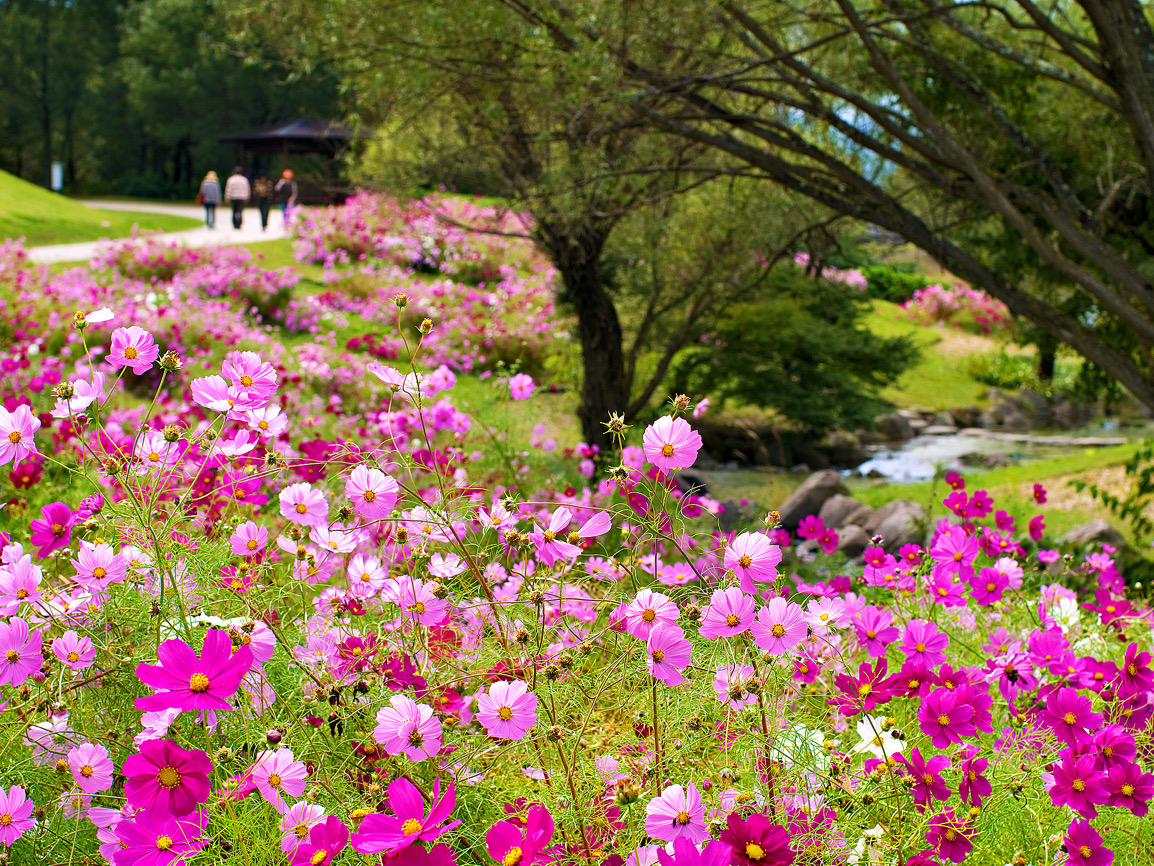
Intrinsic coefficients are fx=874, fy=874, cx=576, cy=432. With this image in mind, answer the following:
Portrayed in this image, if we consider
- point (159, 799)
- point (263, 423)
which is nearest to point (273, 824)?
point (159, 799)

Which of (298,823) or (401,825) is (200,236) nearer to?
(298,823)

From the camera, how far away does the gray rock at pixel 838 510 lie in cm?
660

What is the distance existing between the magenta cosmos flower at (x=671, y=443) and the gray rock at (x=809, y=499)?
5.67 metres

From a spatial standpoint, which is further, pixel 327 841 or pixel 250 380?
pixel 250 380

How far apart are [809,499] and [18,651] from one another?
20.9 feet

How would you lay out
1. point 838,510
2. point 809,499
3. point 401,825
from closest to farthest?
point 401,825 < point 838,510 < point 809,499

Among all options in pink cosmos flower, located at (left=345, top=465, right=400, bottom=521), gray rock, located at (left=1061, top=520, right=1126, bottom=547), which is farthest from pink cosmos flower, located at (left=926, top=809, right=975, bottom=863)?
gray rock, located at (left=1061, top=520, right=1126, bottom=547)

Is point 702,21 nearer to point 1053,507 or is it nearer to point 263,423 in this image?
point 263,423

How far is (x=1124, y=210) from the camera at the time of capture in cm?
540

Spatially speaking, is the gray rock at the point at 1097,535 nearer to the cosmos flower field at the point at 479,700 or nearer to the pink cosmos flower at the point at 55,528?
the cosmos flower field at the point at 479,700

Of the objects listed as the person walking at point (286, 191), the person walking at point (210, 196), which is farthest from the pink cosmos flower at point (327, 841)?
the person walking at point (286, 191)

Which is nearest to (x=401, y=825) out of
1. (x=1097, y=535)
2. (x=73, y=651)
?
(x=73, y=651)

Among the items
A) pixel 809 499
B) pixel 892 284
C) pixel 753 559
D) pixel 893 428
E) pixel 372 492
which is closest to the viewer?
pixel 753 559

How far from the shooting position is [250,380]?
52.8 inches
